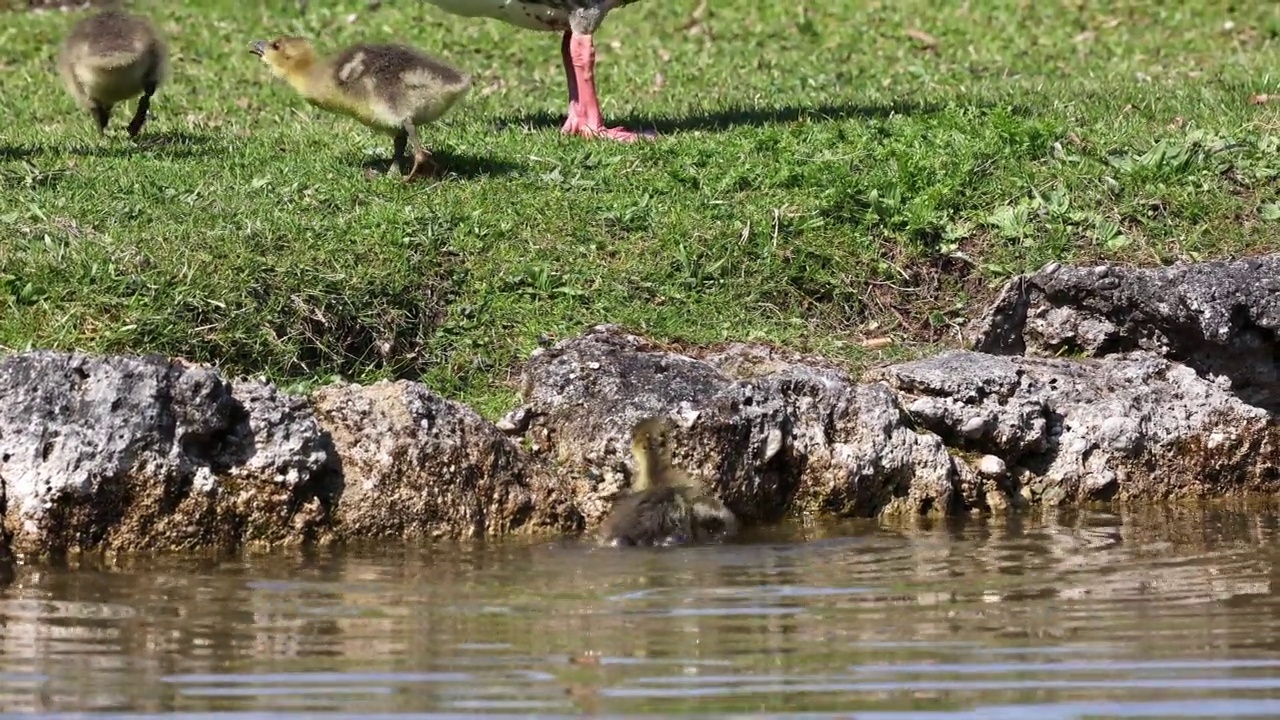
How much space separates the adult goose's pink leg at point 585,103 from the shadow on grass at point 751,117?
0.32m

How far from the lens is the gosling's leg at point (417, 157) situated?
30.2 feet

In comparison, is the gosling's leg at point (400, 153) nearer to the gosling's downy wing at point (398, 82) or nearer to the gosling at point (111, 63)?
the gosling's downy wing at point (398, 82)

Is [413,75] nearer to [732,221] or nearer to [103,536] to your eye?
[732,221]

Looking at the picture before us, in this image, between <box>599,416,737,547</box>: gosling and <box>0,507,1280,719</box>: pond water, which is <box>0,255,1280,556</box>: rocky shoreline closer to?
<box>599,416,737,547</box>: gosling

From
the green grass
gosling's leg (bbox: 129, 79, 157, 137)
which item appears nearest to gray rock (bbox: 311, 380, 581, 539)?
the green grass

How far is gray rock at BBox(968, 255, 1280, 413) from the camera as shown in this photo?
789 centimetres

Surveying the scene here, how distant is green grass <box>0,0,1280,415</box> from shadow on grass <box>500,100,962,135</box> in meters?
0.05

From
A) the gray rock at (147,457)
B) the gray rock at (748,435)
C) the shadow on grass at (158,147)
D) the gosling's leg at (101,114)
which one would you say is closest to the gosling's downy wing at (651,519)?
the gray rock at (748,435)

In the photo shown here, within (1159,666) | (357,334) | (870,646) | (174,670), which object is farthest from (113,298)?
(1159,666)

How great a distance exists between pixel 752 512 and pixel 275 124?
554 cm

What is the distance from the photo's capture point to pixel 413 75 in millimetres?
9047

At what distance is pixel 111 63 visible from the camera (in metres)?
10.3

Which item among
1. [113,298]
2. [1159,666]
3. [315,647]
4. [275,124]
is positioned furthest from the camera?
[275,124]

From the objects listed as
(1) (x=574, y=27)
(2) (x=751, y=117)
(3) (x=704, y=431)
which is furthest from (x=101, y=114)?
(3) (x=704, y=431)
